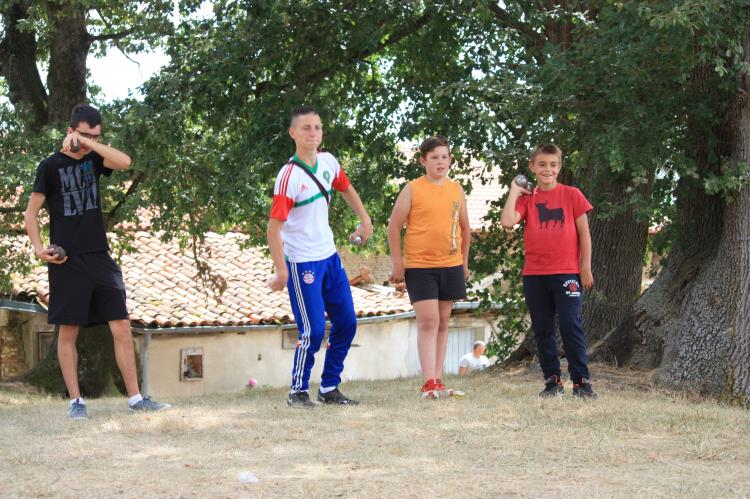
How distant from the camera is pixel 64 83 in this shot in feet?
52.3

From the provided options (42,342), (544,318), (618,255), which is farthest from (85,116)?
(42,342)

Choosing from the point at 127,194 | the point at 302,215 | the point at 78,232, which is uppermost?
the point at 127,194

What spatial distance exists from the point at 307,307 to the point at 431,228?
3.37 feet

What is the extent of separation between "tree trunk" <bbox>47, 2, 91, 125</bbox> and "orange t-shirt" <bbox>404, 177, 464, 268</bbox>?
10.6 meters

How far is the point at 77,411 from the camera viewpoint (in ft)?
20.0

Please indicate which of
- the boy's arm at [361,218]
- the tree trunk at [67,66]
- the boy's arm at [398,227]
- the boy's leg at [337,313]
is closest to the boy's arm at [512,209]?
the boy's arm at [398,227]

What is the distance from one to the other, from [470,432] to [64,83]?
41.1 ft

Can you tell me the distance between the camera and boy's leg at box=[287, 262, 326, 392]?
6.13 metres

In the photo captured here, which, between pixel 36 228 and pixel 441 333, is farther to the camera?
pixel 441 333

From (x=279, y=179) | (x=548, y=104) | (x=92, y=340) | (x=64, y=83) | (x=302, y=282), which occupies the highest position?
(x=64, y=83)

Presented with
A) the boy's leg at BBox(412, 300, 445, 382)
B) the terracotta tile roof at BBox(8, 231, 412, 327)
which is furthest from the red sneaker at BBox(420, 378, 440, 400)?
the terracotta tile roof at BBox(8, 231, 412, 327)

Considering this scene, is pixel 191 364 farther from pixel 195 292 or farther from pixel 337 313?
pixel 337 313

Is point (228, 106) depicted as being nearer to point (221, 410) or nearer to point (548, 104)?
point (548, 104)

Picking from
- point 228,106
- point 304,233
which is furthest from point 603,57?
point 228,106
